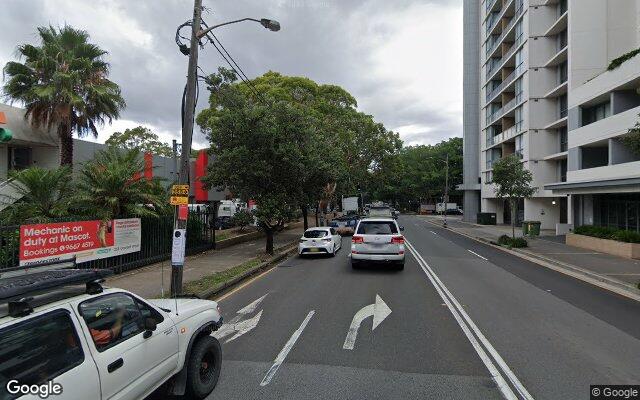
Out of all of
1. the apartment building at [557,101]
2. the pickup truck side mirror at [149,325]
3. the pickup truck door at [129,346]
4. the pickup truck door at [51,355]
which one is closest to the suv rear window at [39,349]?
the pickup truck door at [51,355]

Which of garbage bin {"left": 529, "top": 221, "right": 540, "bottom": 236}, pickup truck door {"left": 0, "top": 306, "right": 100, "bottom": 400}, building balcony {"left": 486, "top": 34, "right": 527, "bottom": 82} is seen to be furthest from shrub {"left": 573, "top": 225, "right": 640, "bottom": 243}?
pickup truck door {"left": 0, "top": 306, "right": 100, "bottom": 400}

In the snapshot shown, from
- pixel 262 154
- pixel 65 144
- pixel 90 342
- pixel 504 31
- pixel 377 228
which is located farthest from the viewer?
pixel 504 31

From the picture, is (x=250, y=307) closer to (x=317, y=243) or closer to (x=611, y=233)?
(x=317, y=243)

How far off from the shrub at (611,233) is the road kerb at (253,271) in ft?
48.6

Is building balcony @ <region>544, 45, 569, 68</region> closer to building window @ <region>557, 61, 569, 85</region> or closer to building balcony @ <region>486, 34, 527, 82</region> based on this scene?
building window @ <region>557, 61, 569, 85</region>

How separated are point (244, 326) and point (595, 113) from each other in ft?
88.5

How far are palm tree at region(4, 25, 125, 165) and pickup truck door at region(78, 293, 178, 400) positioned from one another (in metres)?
16.2

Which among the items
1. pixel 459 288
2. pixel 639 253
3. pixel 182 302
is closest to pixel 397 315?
pixel 459 288

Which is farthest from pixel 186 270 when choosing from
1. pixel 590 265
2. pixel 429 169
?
pixel 429 169

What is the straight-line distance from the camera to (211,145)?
60.3 ft

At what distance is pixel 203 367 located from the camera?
16.4ft

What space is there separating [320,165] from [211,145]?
5.04 meters

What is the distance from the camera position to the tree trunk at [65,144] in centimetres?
1798

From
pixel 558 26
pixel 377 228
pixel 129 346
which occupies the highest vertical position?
pixel 558 26
